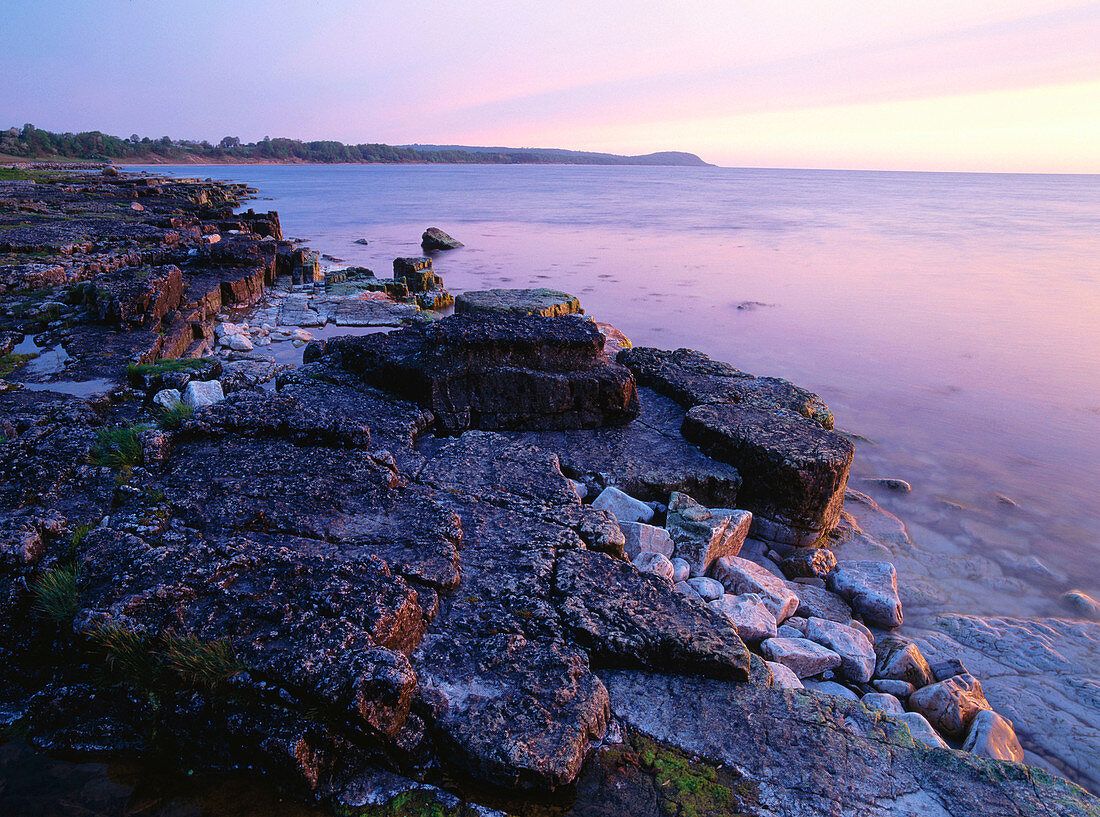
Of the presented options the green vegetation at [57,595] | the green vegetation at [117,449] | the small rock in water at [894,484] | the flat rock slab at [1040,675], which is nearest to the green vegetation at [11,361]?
the green vegetation at [117,449]

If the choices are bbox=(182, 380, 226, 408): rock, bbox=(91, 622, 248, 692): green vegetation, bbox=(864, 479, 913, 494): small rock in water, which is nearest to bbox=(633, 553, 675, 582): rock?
bbox=(91, 622, 248, 692): green vegetation

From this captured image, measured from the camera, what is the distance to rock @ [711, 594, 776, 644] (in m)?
2.91

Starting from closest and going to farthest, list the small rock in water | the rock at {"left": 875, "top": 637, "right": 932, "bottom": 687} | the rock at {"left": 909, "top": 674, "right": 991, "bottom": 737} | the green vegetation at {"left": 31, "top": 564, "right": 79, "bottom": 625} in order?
the green vegetation at {"left": 31, "top": 564, "right": 79, "bottom": 625}, the rock at {"left": 909, "top": 674, "right": 991, "bottom": 737}, the rock at {"left": 875, "top": 637, "right": 932, "bottom": 687}, the small rock in water

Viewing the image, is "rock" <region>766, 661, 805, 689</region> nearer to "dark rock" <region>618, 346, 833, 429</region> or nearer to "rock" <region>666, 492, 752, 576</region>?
"rock" <region>666, 492, 752, 576</region>

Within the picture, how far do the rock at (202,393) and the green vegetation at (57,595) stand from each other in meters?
2.03

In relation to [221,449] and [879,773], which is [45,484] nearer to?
[221,449]

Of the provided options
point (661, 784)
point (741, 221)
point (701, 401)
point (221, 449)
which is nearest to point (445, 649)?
point (661, 784)

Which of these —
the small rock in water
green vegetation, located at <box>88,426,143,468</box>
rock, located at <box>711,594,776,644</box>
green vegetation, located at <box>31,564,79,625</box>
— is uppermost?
green vegetation, located at <box>88,426,143,468</box>

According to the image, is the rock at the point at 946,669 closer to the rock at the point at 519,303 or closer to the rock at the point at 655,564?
the rock at the point at 655,564

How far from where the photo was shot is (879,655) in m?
3.14

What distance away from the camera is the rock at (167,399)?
14.1 feet

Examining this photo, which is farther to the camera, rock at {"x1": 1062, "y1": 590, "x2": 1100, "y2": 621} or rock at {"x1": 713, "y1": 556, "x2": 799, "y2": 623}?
rock at {"x1": 1062, "y1": 590, "x2": 1100, "y2": 621}

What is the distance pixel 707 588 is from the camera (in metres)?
3.29

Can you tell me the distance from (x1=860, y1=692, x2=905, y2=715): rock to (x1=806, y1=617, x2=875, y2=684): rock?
135 mm
